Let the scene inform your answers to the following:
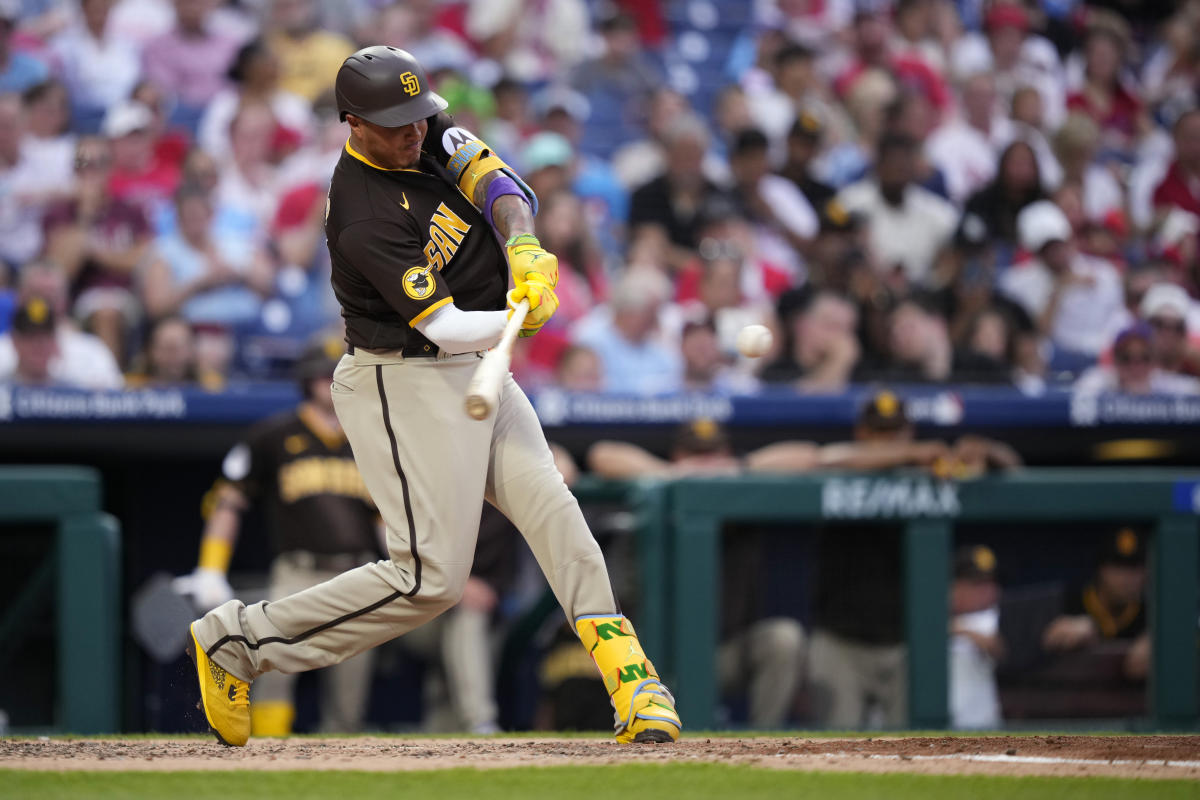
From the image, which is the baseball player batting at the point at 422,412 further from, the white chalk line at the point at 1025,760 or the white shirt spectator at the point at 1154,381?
the white shirt spectator at the point at 1154,381

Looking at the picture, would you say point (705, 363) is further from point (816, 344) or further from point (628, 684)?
point (628, 684)

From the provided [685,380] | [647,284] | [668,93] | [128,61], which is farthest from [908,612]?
[128,61]

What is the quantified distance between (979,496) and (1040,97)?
516 centimetres

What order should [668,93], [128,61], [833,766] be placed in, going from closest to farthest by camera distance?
[833,766] → [128,61] → [668,93]

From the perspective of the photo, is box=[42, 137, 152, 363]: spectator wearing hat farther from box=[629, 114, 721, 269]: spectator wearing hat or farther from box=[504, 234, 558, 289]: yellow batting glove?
box=[504, 234, 558, 289]: yellow batting glove

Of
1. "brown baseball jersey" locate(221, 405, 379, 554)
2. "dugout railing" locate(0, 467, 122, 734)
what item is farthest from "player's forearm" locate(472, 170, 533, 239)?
"brown baseball jersey" locate(221, 405, 379, 554)

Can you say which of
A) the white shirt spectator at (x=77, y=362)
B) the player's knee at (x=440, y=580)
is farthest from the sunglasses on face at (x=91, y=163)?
the player's knee at (x=440, y=580)

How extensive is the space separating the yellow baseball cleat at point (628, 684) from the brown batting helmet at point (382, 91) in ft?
4.21

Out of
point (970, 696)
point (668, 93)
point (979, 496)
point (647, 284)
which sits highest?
point (668, 93)

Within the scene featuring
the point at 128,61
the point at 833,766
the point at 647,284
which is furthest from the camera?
the point at 128,61

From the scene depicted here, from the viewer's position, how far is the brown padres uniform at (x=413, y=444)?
3.65 metres

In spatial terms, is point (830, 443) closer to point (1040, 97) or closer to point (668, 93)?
point (668, 93)

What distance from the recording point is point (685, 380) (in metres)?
7.44

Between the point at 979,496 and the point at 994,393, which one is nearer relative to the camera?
the point at 979,496
